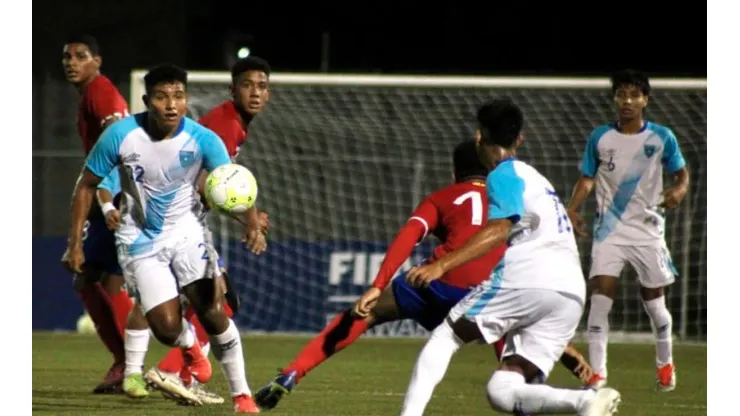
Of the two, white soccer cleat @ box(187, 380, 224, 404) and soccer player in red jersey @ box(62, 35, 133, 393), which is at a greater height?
soccer player in red jersey @ box(62, 35, 133, 393)

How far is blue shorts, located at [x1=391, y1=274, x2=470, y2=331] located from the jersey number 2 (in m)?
0.37

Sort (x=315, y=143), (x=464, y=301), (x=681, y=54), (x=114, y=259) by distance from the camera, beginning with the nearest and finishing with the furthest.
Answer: (x=464, y=301)
(x=114, y=259)
(x=315, y=143)
(x=681, y=54)

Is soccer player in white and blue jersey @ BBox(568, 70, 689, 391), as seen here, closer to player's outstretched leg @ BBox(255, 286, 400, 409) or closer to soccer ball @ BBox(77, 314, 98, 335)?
player's outstretched leg @ BBox(255, 286, 400, 409)

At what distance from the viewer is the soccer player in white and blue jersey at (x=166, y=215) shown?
26.1 ft

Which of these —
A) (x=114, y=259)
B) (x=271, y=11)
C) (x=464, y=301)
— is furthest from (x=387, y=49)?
(x=464, y=301)

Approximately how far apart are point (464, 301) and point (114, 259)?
3100 millimetres

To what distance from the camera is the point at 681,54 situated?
22.3 m

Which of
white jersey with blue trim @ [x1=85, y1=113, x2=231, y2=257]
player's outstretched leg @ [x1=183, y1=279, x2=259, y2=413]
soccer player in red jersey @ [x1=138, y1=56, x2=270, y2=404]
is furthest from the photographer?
soccer player in red jersey @ [x1=138, y1=56, x2=270, y2=404]

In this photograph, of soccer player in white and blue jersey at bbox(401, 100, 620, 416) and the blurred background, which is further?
the blurred background

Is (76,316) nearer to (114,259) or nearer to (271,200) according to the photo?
(271,200)

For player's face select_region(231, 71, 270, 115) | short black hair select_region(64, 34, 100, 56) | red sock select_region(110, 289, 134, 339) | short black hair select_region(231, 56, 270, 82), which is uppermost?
short black hair select_region(64, 34, 100, 56)

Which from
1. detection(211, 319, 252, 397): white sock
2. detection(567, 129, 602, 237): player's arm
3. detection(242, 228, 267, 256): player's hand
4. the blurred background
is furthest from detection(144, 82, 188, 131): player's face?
the blurred background

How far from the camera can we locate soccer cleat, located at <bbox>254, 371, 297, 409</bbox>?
764cm

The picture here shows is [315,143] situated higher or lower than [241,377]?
higher
